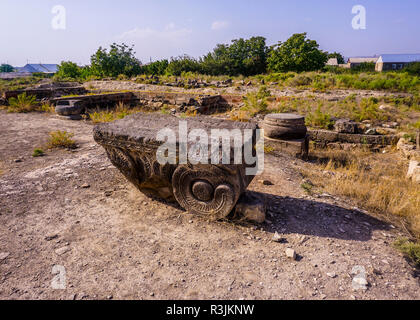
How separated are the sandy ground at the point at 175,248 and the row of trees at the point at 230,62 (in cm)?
1727

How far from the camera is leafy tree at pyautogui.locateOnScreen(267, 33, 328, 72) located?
2286 cm

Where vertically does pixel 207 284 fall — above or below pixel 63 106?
below

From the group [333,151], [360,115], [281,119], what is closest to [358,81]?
[360,115]

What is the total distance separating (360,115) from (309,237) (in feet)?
20.9

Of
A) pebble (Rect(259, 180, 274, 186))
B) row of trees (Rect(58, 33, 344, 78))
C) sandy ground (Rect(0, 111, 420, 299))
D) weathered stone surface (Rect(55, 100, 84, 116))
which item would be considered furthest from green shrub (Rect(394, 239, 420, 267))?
row of trees (Rect(58, 33, 344, 78))

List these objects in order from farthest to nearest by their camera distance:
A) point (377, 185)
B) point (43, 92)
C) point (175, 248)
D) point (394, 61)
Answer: point (394, 61) < point (43, 92) < point (377, 185) < point (175, 248)

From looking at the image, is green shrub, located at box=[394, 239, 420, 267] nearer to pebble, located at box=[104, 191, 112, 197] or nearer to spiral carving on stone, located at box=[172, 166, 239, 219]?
spiral carving on stone, located at box=[172, 166, 239, 219]

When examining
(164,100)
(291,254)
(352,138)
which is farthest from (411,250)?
(164,100)

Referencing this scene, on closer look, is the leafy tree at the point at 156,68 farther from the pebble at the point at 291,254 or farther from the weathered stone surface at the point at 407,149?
the pebble at the point at 291,254

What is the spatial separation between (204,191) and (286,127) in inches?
134

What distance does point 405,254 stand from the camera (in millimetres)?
2455

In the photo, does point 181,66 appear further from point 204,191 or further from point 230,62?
point 204,191

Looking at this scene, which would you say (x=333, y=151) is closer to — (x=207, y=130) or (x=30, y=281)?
(x=207, y=130)

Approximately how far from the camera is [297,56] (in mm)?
23203
